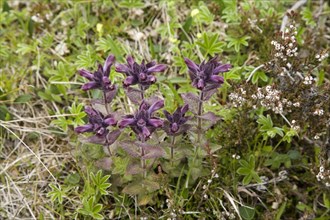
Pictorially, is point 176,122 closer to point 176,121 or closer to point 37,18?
point 176,121

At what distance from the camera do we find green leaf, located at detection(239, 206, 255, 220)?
10.8 ft

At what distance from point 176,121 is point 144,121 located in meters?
0.23

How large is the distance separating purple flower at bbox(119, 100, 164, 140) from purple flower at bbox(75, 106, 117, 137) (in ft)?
0.35

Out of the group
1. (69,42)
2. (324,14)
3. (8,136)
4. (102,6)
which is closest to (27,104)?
(8,136)

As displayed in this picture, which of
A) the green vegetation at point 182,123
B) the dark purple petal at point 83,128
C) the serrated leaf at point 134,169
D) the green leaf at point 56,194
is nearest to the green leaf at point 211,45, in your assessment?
the green vegetation at point 182,123

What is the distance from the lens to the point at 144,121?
2.88 m

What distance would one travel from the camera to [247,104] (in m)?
3.35

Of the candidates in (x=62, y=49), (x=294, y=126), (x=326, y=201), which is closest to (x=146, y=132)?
(x=294, y=126)

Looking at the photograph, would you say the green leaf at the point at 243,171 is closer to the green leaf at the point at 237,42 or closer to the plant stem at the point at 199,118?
the plant stem at the point at 199,118

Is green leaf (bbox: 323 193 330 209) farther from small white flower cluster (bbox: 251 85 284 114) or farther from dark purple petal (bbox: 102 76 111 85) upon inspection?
dark purple petal (bbox: 102 76 111 85)

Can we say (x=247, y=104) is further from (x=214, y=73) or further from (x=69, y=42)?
(x=69, y=42)

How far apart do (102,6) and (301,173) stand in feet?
6.30

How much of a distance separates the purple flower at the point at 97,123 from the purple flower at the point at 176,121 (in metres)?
0.28

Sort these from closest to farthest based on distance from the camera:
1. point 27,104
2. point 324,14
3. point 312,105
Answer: point 312,105 < point 27,104 < point 324,14
